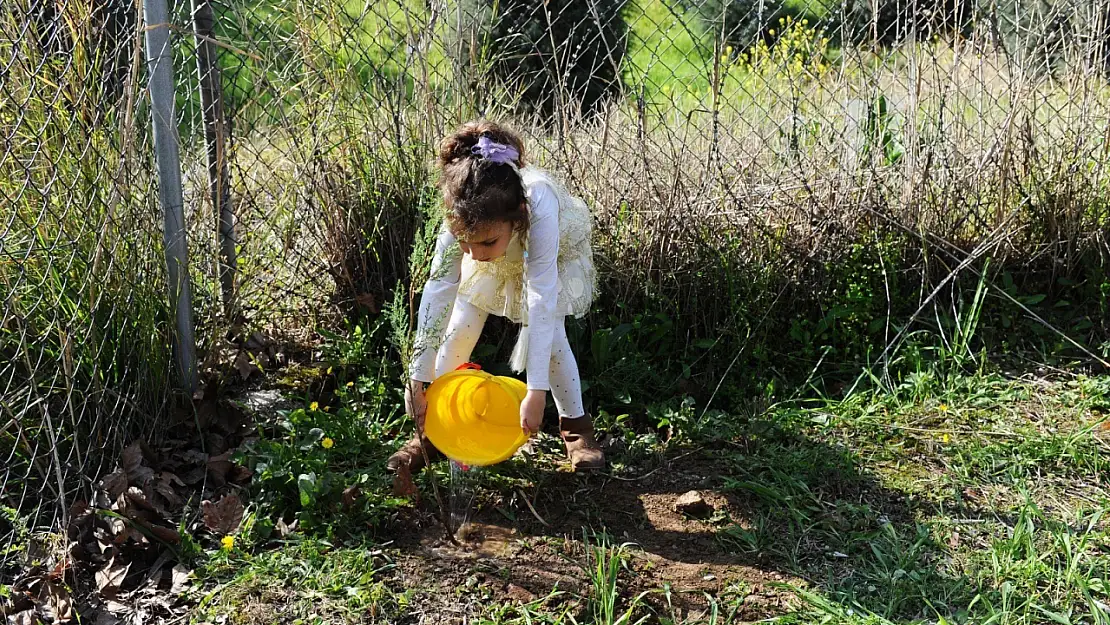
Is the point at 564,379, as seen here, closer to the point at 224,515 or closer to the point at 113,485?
the point at 224,515

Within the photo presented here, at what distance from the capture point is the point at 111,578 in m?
2.39

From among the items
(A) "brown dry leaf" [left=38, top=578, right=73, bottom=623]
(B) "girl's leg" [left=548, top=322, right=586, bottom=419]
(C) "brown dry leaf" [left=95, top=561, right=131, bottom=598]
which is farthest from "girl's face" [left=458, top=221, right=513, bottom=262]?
(A) "brown dry leaf" [left=38, top=578, right=73, bottom=623]

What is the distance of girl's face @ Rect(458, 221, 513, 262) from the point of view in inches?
92.7

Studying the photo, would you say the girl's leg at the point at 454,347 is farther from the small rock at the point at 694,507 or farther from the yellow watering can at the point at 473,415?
the small rock at the point at 694,507

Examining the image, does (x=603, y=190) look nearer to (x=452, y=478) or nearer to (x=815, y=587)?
(x=452, y=478)

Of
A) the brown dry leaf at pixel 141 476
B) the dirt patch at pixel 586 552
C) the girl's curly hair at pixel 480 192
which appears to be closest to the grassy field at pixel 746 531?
the dirt patch at pixel 586 552

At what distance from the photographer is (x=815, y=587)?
7.88ft

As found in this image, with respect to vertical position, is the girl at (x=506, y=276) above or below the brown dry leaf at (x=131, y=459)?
above

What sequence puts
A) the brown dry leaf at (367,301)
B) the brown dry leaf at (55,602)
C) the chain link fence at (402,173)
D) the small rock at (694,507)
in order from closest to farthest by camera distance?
the brown dry leaf at (55,602), the chain link fence at (402,173), the small rock at (694,507), the brown dry leaf at (367,301)

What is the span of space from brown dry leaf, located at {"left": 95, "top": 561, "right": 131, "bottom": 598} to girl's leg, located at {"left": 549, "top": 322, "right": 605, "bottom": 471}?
1.29 meters

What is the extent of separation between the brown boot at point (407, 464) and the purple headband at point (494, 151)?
82 centimetres

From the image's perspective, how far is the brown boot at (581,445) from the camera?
2896 millimetres

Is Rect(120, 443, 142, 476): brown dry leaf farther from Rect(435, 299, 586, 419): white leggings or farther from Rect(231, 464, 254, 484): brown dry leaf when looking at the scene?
Rect(435, 299, 586, 419): white leggings

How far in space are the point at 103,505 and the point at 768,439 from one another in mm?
2036
